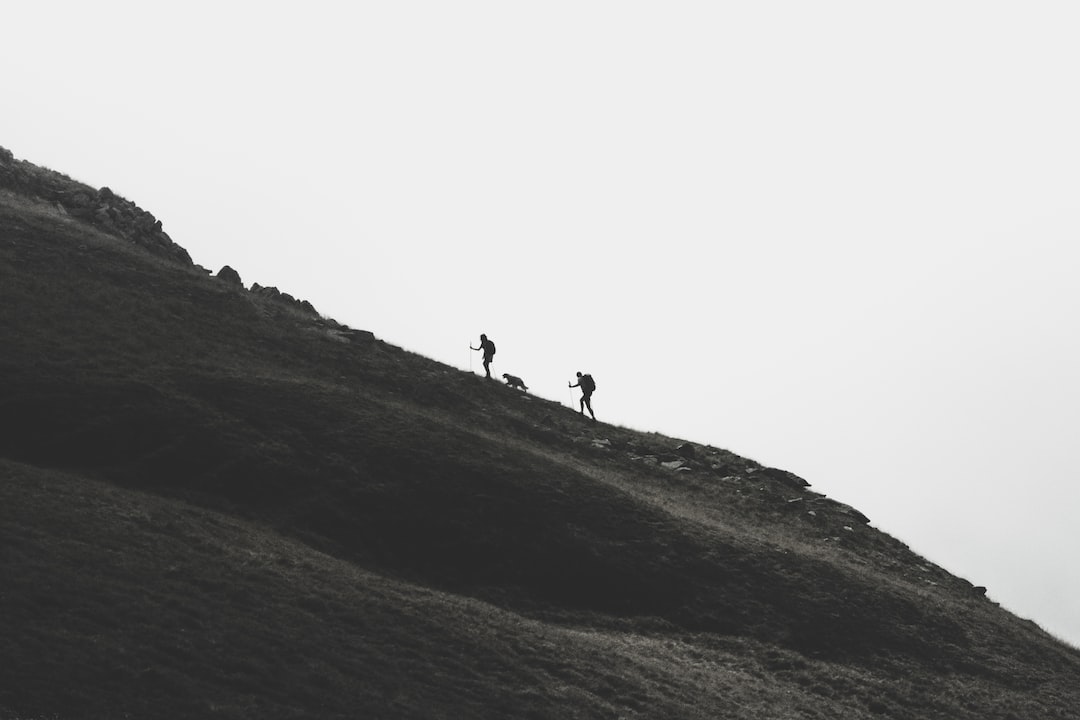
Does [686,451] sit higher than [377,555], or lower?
higher

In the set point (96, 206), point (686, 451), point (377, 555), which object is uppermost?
point (96, 206)

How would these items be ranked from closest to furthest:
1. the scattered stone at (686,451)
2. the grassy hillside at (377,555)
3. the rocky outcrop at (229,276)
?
the grassy hillside at (377,555) → the scattered stone at (686,451) → the rocky outcrop at (229,276)

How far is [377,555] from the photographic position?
34.4 metres

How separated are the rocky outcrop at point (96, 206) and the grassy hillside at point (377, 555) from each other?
9.07 m

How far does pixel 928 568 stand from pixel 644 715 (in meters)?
37.2

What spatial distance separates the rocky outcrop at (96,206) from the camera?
232 ft

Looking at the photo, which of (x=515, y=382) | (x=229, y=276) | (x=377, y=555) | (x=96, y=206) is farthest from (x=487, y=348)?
(x=96, y=206)

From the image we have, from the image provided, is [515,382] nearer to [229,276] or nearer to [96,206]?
[229,276]

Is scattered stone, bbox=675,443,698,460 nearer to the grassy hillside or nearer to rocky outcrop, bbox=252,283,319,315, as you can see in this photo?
the grassy hillside

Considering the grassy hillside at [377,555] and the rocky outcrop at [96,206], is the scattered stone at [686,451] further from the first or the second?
the rocky outcrop at [96,206]

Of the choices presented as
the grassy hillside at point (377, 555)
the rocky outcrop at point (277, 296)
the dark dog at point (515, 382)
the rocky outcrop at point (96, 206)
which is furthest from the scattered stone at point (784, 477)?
the rocky outcrop at point (96, 206)

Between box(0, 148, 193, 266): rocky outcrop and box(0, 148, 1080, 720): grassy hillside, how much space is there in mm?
9071

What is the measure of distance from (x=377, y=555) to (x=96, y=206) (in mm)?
54232

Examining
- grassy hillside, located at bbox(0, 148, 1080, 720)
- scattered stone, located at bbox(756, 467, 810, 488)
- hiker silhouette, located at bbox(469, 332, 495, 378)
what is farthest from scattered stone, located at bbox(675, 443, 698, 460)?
hiker silhouette, located at bbox(469, 332, 495, 378)
